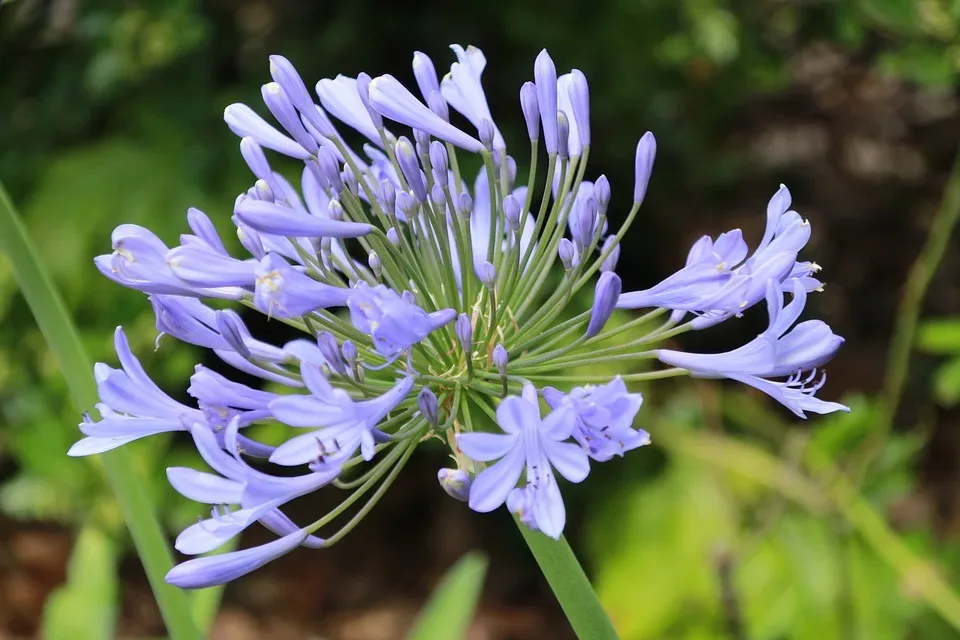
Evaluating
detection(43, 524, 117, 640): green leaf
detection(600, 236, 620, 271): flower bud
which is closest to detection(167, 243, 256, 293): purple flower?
detection(600, 236, 620, 271): flower bud

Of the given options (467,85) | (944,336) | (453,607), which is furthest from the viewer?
(944,336)

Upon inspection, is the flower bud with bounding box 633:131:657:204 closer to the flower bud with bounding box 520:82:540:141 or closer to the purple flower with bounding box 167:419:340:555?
the flower bud with bounding box 520:82:540:141

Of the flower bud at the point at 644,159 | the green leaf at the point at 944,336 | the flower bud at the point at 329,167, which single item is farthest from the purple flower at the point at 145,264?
the green leaf at the point at 944,336

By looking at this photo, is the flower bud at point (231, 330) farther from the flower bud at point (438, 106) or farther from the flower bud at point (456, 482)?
the flower bud at point (438, 106)

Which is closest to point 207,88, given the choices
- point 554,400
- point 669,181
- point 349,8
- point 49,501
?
point 349,8

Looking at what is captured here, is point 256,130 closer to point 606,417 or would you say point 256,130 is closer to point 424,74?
point 424,74

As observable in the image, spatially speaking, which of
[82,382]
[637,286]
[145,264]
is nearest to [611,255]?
[145,264]

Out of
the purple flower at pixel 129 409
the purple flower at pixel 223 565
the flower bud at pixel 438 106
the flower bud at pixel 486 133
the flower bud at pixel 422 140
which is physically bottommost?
the purple flower at pixel 223 565
